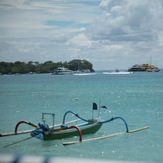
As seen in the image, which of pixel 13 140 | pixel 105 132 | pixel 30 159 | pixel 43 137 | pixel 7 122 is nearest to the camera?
pixel 30 159

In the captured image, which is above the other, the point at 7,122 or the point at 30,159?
the point at 30,159

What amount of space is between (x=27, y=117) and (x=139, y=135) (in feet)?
39.8

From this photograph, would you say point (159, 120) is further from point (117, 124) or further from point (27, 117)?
point (27, 117)

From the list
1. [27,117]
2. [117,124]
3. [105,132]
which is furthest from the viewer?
[27,117]

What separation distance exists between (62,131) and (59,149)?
1639mm

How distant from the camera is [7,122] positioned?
78.9ft

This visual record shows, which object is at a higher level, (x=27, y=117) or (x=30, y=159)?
(x=30, y=159)

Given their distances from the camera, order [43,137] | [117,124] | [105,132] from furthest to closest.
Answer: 1. [117,124]
2. [105,132]
3. [43,137]

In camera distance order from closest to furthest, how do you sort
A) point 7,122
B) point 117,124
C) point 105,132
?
point 105,132, point 117,124, point 7,122

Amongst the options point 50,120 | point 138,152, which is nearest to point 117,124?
point 50,120

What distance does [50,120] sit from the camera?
24.4 meters

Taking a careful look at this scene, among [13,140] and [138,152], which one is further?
[13,140]

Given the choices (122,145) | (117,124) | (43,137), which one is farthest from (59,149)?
(117,124)

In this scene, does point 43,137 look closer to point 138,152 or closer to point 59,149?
point 59,149
